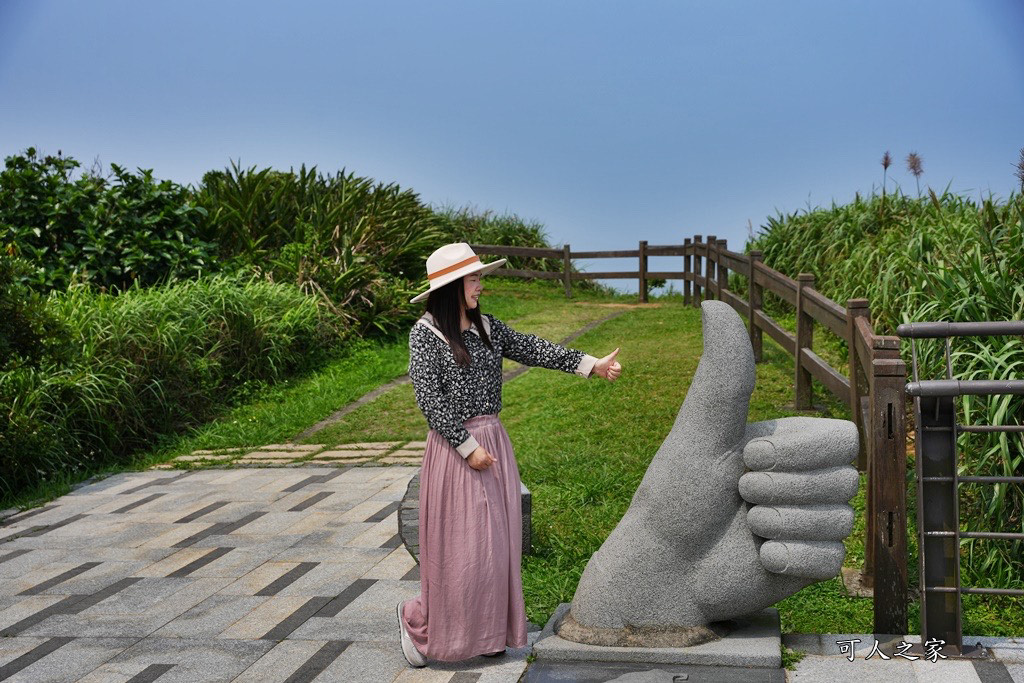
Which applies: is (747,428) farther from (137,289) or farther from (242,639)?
(137,289)

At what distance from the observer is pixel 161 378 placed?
10383 mm

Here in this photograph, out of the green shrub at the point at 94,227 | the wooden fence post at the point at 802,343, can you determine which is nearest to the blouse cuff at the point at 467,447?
the wooden fence post at the point at 802,343

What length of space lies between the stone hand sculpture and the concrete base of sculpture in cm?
4

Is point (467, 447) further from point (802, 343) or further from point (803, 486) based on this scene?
point (802, 343)

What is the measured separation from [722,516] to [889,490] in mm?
813

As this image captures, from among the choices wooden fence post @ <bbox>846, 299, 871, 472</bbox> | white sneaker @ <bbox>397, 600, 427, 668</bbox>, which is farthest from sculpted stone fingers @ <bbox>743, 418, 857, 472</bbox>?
wooden fence post @ <bbox>846, 299, 871, 472</bbox>

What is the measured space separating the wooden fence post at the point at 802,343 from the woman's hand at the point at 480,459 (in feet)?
19.0

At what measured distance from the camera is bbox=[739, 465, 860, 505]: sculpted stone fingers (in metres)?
3.91

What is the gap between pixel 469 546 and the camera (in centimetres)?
418

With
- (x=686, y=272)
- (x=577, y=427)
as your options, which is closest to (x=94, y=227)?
(x=577, y=427)

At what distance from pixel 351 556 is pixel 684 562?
2.63 metres

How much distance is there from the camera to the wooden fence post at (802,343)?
928 cm

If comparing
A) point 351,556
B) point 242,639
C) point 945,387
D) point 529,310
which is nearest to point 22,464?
point 351,556

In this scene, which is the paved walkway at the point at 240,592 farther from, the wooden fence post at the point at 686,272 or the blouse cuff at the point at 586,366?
the wooden fence post at the point at 686,272
